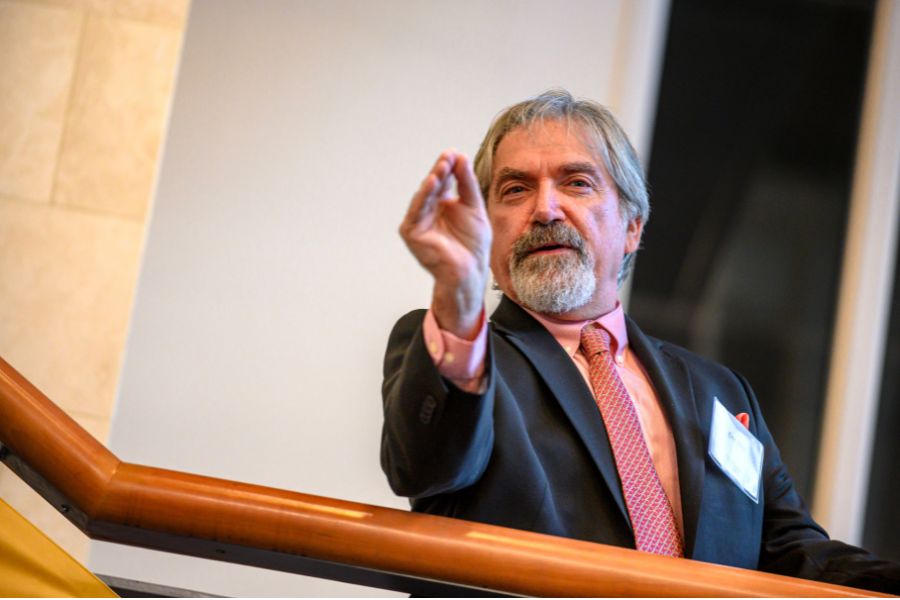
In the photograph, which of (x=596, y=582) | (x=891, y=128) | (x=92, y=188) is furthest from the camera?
(x=891, y=128)

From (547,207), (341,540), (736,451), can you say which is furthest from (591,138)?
(341,540)

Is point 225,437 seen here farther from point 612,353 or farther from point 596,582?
point 596,582

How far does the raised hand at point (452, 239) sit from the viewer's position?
4.04 feet

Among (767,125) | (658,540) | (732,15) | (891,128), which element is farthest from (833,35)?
(658,540)

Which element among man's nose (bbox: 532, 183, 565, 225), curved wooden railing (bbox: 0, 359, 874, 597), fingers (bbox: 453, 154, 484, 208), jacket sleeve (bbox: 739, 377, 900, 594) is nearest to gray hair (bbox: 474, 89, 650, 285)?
man's nose (bbox: 532, 183, 565, 225)

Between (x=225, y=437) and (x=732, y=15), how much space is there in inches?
175

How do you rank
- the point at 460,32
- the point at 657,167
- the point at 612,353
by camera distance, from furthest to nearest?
the point at 657,167
the point at 460,32
the point at 612,353

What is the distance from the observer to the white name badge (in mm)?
1804

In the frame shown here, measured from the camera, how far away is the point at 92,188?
2881 mm

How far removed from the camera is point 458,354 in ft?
4.29

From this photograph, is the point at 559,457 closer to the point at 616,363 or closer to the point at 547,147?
the point at 616,363

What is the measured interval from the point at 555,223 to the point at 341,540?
102 centimetres

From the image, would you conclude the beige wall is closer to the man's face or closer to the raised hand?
the man's face

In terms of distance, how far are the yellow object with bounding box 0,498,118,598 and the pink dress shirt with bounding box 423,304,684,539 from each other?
20.1 inches
